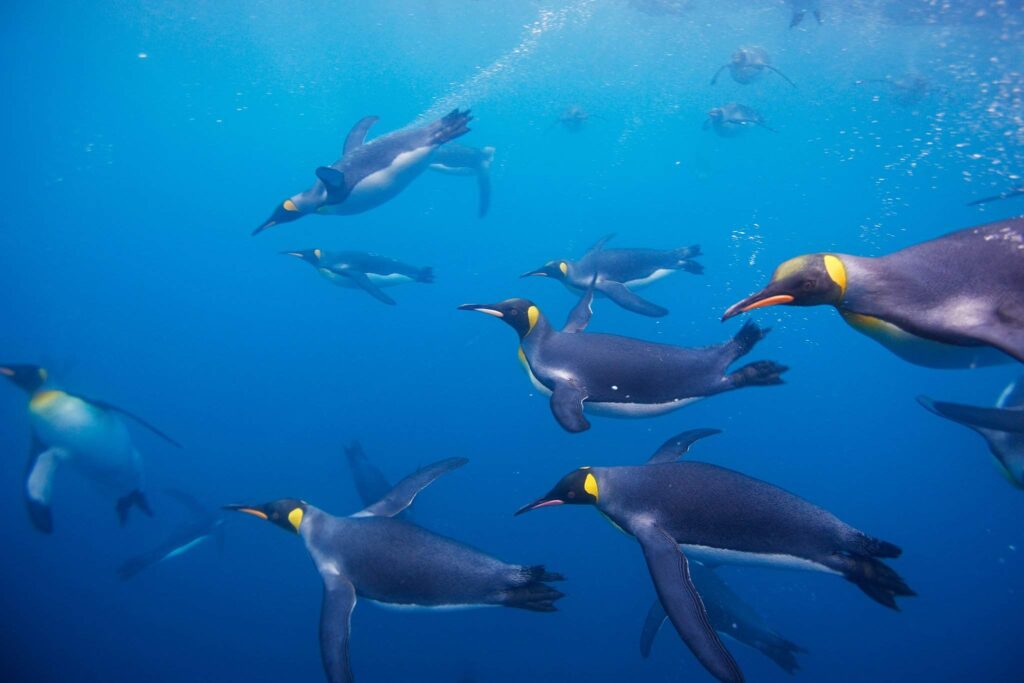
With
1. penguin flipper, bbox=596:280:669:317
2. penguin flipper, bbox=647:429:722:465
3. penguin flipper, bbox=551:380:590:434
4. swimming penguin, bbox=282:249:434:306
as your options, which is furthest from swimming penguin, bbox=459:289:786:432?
swimming penguin, bbox=282:249:434:306

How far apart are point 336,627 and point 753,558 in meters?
1.95

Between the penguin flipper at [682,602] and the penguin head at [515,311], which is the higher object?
Result: the penguin head at [515,311]

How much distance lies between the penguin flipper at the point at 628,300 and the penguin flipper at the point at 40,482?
5150 millimetres

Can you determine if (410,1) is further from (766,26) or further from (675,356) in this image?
(675,356)

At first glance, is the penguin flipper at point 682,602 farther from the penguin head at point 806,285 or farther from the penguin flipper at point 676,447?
the penguin head at point 806,285

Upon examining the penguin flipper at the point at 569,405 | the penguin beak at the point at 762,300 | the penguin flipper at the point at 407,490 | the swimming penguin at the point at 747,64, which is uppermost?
the swimming penguin at the point at 747,64

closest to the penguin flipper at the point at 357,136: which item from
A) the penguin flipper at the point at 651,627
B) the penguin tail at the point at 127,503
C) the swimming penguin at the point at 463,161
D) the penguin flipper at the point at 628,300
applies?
the swimming penguin at the point at 463,161

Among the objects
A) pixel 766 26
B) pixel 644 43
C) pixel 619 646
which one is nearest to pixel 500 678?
pixel 619 646

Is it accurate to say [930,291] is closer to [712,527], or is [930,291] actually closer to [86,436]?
[712,527]

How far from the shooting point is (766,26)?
842 inches

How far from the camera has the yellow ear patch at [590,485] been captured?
2.38 meters

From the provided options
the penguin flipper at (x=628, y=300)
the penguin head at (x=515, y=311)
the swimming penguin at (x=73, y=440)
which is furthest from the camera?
the penguin flipper at (x=628, y=300)

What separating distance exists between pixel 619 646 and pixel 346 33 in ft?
143

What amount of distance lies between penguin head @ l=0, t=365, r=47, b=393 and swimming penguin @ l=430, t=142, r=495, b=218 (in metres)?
5.27
